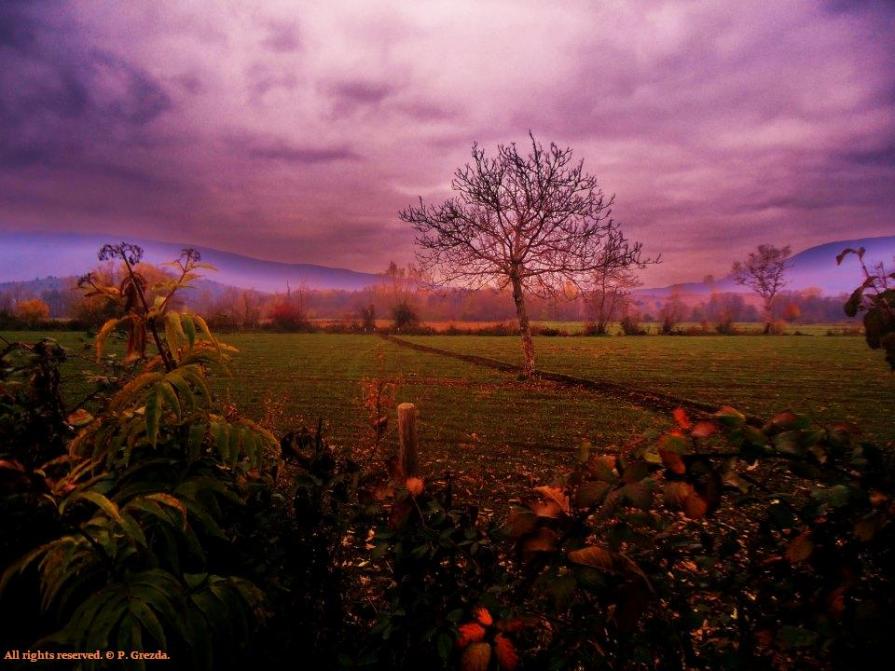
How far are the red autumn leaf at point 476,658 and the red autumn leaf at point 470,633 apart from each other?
0.04 meters

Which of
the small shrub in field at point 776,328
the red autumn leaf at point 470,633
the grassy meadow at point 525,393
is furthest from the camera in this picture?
the small shrub in field at point 776,328

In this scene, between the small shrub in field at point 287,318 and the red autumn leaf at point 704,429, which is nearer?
the red autumn leaf at point 704,429

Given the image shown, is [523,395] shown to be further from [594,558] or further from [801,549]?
[594,558]

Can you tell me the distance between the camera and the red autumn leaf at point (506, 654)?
135 cm

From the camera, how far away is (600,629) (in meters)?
1.58

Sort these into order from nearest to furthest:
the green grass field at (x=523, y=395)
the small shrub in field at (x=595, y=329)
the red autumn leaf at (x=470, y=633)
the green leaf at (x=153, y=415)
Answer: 1. the red autumn leaf at (x=470, y=633)
2. the green leaf at (x=153, y=415)
3. the green grass field at (x=523, y=395)
4. the small shrub in field at (x=595, y=329)

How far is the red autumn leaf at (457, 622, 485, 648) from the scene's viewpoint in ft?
4.65

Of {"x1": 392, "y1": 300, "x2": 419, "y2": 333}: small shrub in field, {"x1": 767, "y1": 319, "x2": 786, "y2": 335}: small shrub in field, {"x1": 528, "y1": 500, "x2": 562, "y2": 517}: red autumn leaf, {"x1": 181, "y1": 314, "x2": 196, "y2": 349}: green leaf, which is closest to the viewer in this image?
{"x1": 528, "y1": 500, "x2": 562, "y2": 517}: red autumn leaf

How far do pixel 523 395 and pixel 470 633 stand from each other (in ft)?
46.2

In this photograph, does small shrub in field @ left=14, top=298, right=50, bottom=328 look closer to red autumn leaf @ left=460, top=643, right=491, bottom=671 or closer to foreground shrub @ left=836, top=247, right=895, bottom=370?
red autumn leaf @ left=460, top=643, right=491, bottom=671

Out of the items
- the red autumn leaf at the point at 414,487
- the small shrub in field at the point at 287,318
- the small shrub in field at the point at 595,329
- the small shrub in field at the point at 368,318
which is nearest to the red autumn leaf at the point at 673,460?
the red autumn leaf at the point at 414,487

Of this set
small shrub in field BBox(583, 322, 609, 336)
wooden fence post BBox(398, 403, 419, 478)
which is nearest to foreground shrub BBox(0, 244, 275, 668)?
wooden fence post BBox(398, 403, 419, 478)

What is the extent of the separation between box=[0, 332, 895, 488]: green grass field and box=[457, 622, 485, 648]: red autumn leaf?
88.2 inches

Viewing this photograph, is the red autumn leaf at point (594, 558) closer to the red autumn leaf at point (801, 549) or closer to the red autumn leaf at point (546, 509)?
the red autumn leaf at point (546, 509)
